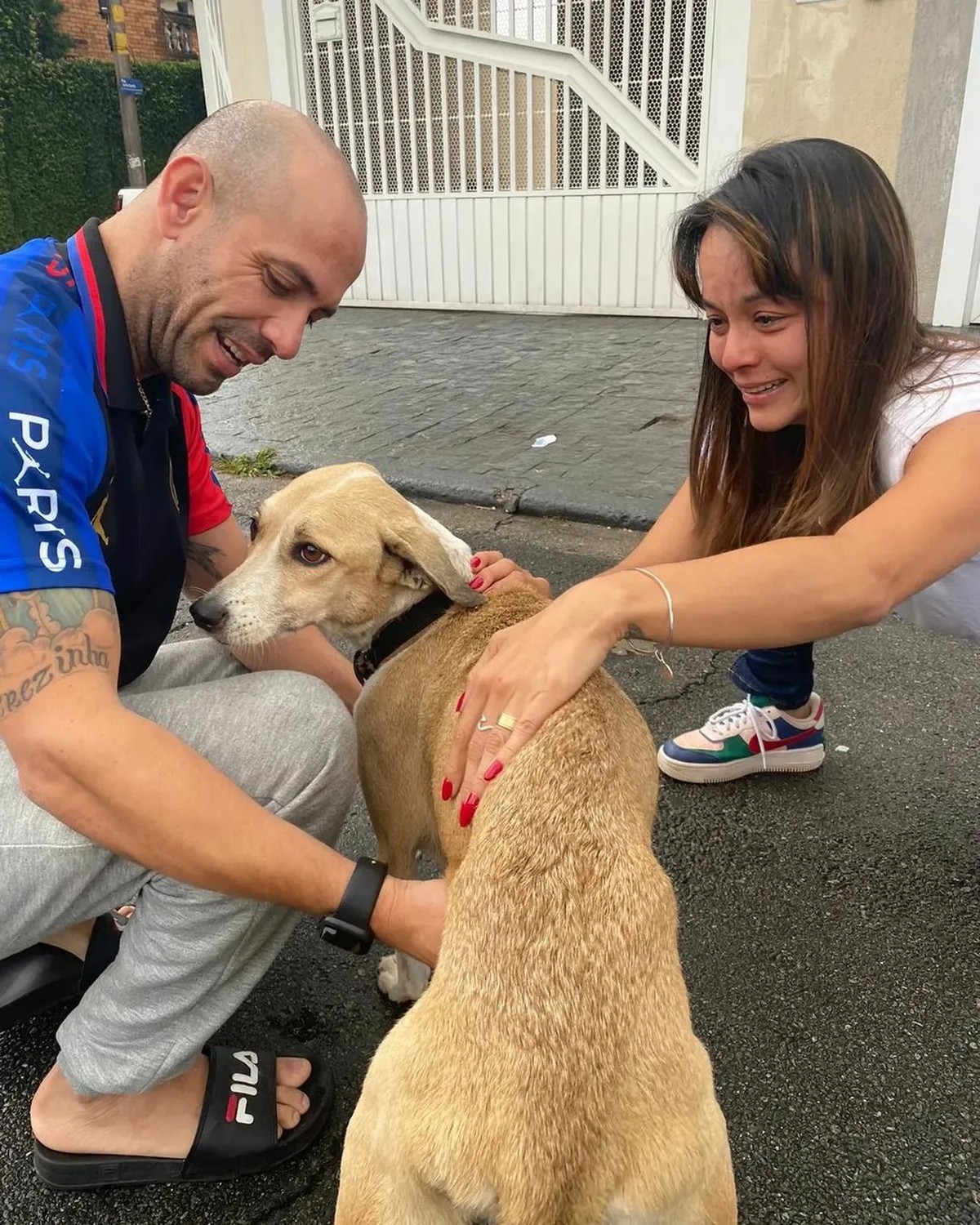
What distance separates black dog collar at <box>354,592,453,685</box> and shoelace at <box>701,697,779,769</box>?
48.5 inches

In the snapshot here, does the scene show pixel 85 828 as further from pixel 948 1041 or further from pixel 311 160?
pixel 948 1041

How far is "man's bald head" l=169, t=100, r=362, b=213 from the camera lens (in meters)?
1.96

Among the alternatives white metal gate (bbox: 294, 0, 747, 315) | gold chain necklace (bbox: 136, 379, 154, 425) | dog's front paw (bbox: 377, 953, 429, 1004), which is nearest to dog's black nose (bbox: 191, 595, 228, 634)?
gold chain necklace (bbox: 136, 379, 154, 425)

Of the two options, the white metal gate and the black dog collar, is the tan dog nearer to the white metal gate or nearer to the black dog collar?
the black dog collar

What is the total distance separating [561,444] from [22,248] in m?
4.68

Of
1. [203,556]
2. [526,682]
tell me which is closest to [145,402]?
[203,556]

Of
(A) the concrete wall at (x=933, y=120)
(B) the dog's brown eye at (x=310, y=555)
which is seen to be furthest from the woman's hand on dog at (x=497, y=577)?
(A) the concrete wall at (x=933, y=120)

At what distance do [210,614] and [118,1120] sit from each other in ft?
3.95

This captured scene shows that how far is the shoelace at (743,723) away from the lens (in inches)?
126

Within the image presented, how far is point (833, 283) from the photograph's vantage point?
7.02 ft

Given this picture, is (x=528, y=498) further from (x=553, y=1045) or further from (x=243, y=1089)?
(x=553, y=1045)

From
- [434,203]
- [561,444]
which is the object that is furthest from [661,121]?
[561,444]

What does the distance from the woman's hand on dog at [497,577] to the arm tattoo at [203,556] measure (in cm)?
79

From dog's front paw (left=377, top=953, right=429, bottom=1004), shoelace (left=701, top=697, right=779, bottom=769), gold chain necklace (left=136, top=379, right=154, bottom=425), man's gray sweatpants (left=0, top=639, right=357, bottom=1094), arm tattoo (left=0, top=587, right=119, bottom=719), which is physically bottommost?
dog's front paw (left=377, top=953, right=429, bottom=1004)
